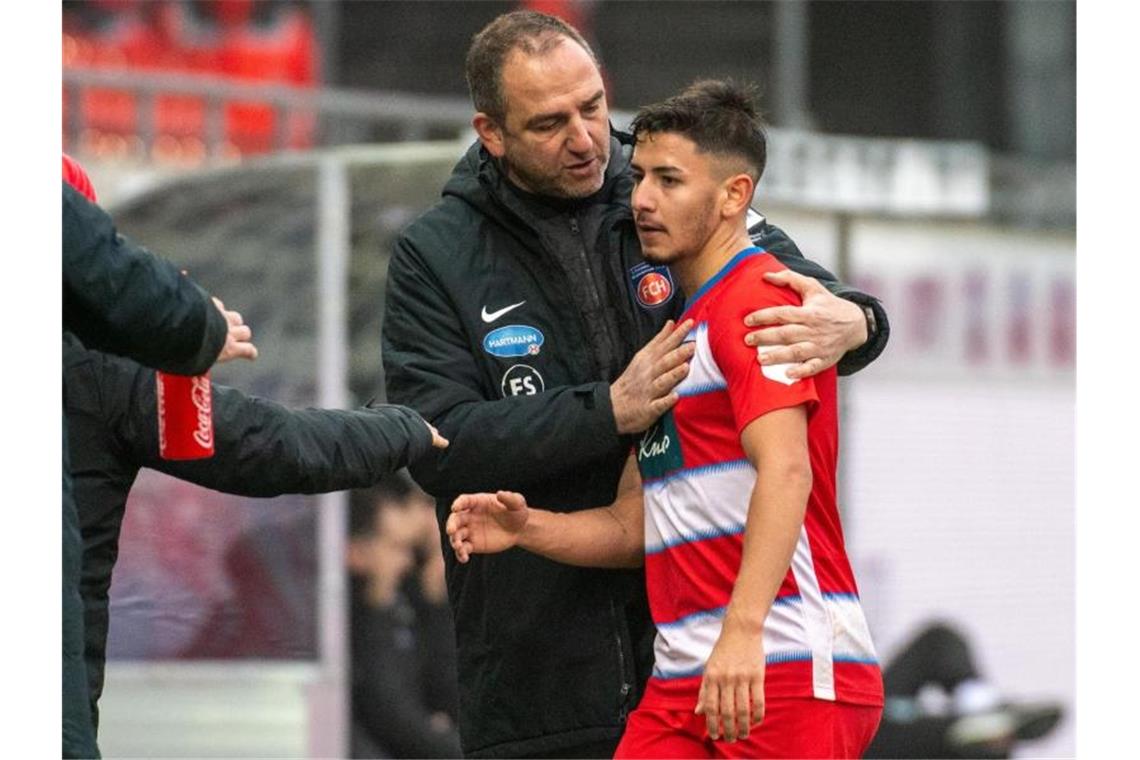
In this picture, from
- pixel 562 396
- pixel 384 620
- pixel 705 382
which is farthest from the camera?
pixel 384 620

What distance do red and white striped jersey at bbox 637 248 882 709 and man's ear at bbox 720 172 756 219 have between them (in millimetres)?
80

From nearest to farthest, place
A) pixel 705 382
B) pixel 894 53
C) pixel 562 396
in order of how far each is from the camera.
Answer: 1. pixel 705 382
2. pixel 562 396
3. pixel 894 53

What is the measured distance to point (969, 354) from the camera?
410 inches

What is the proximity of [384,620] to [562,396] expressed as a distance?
338cm

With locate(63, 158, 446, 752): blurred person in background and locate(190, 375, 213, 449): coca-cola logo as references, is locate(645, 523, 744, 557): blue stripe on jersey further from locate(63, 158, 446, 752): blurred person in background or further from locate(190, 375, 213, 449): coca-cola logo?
locate(190, 375, 213, 449): coca-cola logo

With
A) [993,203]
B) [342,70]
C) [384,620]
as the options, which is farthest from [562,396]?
[342,70]

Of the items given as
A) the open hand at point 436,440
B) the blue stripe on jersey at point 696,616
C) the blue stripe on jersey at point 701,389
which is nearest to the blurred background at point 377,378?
the open hand at point 436,440

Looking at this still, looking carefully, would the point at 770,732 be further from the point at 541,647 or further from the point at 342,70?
the point at 342,70

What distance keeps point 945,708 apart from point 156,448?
6232 millimetres

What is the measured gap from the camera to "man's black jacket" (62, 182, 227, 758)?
3172 millimetres

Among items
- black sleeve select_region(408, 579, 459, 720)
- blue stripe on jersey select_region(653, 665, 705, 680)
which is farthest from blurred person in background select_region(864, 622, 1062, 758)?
blue stripe on jersey select_region(653, 665, 705, 680)

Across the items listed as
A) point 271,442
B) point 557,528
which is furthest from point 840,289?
point 271,442

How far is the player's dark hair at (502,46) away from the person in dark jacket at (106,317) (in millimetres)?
1295
